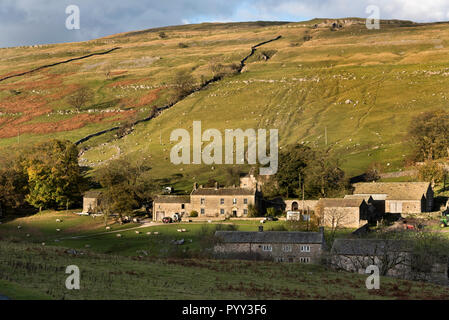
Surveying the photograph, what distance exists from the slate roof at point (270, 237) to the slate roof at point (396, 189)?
93.8ft

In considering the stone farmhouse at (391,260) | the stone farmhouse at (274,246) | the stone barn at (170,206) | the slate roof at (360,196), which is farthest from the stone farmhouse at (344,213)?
the stone barn at (170,206)

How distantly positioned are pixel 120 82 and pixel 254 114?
58.5 metres

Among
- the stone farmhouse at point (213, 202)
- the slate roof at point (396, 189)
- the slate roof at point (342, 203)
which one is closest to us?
the slate roof at point (342, 203)

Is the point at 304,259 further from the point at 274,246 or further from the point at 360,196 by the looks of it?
the point at 360,196

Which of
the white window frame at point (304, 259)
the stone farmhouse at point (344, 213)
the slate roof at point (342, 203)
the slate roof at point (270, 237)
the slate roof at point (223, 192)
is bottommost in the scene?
the white window frame at point (304, 259)

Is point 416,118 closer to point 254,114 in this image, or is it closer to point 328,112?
point 328,112

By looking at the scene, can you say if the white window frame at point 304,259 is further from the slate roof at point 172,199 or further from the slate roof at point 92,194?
the slate roof at point 92,194

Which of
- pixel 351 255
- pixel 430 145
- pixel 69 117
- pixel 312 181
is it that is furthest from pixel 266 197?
pixel 69 117

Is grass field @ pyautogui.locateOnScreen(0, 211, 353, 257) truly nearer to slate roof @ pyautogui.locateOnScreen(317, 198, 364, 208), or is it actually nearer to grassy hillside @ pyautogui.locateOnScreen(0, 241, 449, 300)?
slate roof @ pyautogui.locateOnScreen(317, 198, 364, 208)

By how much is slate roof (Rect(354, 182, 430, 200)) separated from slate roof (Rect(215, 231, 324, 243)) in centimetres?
2858

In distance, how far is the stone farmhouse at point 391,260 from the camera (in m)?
51.3

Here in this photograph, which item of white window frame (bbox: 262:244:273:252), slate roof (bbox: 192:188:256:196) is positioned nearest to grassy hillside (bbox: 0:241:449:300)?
white window frame (bbox: 262:244:273:252)

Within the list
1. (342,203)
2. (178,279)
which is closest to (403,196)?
(342,203)

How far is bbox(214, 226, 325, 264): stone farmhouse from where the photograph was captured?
60.3 meters
